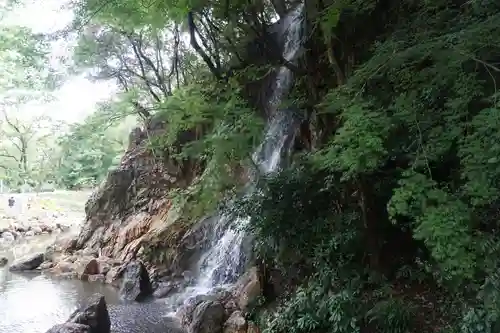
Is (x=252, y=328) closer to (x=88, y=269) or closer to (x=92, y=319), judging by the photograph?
(x=92, y=319)

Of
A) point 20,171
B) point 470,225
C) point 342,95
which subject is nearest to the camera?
point 470,225

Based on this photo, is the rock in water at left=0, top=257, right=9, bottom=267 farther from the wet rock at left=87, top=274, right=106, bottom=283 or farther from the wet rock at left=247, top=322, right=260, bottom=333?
the wet rock at left=247, top=322, right=260, bottom=333

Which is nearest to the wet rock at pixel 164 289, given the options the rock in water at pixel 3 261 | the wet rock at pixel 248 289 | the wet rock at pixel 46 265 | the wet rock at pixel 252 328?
the wet rock at pixel 248 289

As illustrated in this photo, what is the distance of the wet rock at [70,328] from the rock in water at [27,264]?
Result: 769 cm

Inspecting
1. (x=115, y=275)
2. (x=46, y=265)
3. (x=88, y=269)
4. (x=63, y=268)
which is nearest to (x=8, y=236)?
(x=46, y=265)

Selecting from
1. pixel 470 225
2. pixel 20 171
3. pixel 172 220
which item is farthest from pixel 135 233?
pixel 20 171

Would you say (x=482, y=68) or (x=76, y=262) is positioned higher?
(x=482, y=68)

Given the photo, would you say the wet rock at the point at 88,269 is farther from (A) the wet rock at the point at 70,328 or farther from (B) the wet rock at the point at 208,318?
(B) the wet rock at the point at 208,318

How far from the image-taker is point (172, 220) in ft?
40.2

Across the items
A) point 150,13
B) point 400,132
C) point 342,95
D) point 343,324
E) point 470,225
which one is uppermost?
point 150,13

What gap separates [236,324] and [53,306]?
194 inches

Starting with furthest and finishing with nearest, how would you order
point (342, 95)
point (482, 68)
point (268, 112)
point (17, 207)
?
1. point (17, 207)
2. point (268, 112)
3. point (342, 95)
4. point (482, 68)

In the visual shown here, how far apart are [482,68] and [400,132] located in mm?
998

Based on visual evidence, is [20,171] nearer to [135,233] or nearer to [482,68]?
[135,233]
